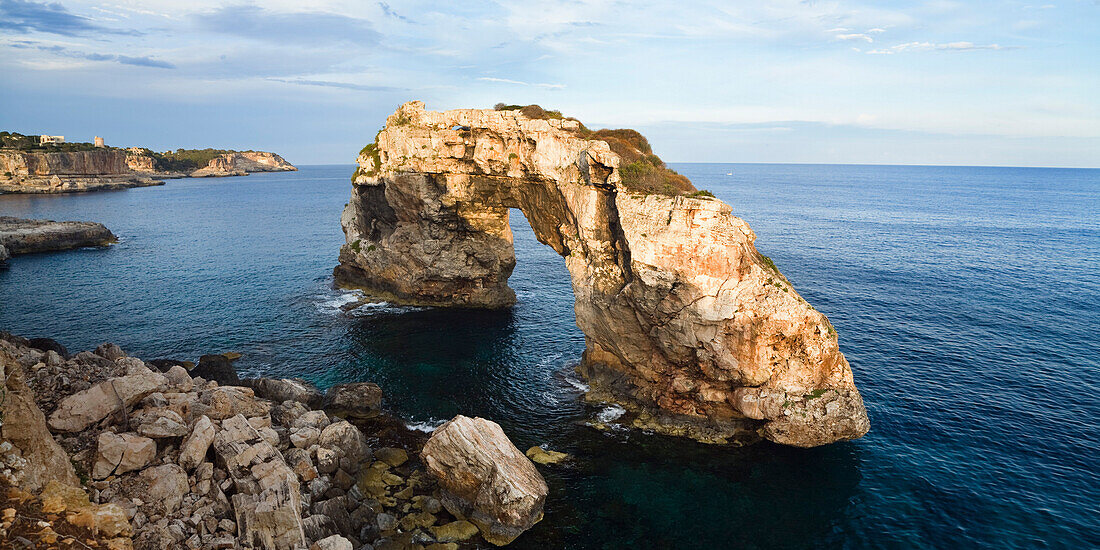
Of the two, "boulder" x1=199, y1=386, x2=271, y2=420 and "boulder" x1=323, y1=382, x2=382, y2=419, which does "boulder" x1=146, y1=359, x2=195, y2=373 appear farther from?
"boulder" x1=323, y1=382, x2=382, y2=419

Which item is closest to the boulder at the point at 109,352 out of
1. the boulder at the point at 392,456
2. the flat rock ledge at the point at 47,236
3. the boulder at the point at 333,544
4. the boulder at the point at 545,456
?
the boulder at the point at 392,456

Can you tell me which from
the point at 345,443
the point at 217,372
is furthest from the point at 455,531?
the point at 217,372

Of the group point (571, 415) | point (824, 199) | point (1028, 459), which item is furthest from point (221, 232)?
point (824, 199)

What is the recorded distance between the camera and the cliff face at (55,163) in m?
162

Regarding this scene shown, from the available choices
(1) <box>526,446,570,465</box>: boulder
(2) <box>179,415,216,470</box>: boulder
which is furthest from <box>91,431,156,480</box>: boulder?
(1) <box>526,446,570,465</box>: boulder

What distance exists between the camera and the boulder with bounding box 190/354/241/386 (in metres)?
36.8

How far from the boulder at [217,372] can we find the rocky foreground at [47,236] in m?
66.9

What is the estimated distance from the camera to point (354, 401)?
115 ft

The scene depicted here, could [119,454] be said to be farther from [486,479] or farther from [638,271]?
[638,271]

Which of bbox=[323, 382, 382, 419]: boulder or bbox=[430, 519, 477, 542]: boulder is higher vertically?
bbox=[323, 382, 382, 419]: boulder

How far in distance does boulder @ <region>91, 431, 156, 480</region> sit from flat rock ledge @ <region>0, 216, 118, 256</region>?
84.1 metres

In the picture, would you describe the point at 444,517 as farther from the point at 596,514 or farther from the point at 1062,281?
the point at 1062,281

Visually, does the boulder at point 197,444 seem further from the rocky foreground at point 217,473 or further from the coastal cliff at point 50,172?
the coastal cliff at point 50,172

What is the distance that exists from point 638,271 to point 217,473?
23.9 m
